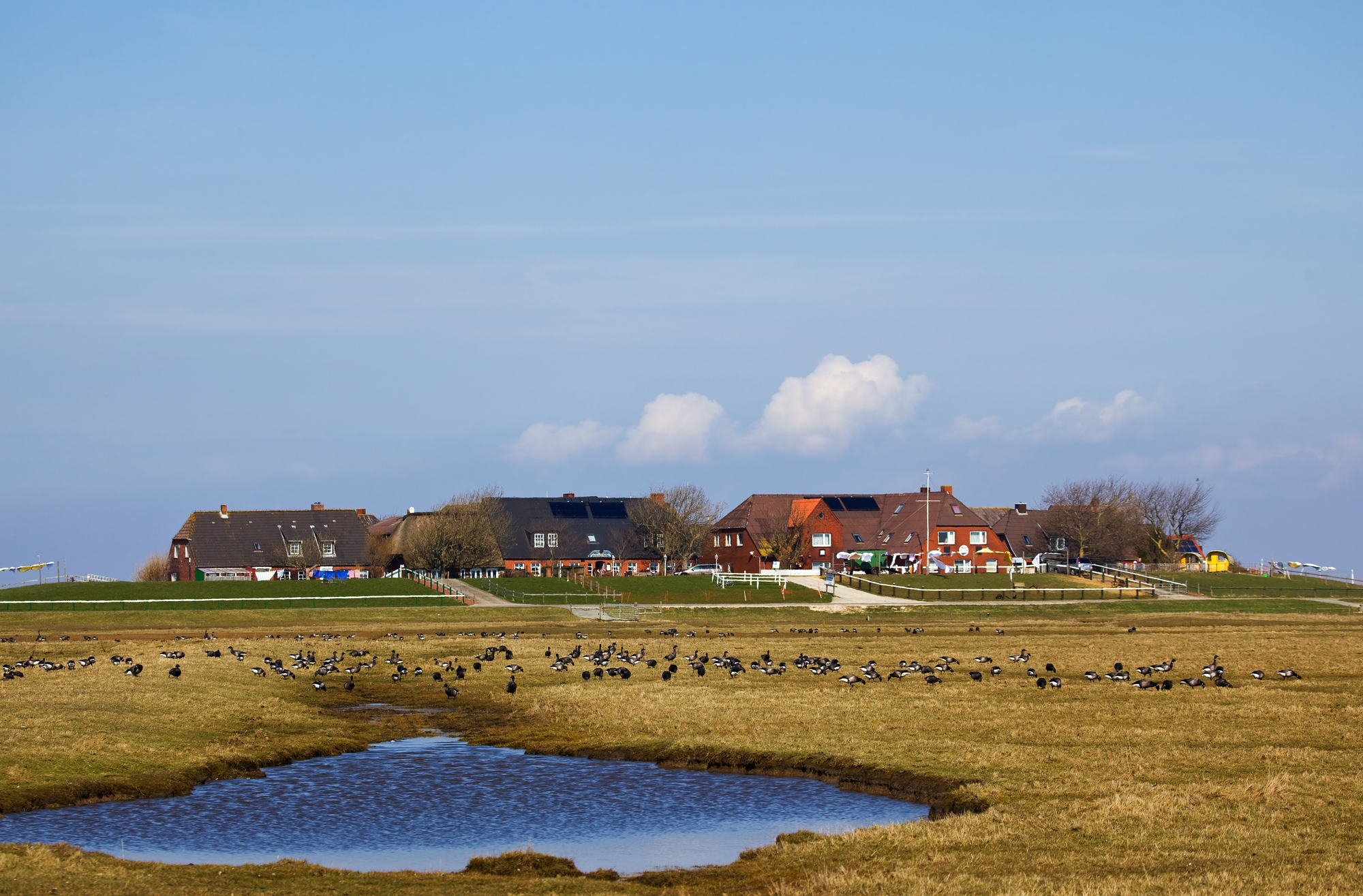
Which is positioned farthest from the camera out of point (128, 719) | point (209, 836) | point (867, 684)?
point (867, 684)

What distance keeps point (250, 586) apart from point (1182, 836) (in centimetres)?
9283

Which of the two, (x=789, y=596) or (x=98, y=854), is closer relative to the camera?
(x=98, y=854)

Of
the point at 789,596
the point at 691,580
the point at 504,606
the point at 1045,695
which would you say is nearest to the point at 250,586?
the point at 504,606

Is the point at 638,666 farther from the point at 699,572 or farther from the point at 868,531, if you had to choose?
the point at 868,531

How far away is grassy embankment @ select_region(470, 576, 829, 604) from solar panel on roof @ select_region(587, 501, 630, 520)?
38945 millimetres

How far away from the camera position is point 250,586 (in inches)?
3984

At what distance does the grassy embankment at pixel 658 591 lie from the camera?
97.0 meters

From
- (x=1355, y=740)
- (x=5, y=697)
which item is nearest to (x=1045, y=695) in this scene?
(x=1355, y=740)

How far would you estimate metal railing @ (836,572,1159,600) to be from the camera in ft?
316

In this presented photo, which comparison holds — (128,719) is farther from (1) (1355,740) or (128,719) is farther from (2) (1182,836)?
(1) (1355,740)

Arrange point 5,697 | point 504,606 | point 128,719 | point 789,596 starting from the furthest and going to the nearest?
1. point 789,596
2. point 504,606
3. point 5,697
4. point 128,719

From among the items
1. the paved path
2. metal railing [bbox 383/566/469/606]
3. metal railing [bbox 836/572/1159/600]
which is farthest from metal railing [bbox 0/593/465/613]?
metal railing [bbox 836/572/1159/600]

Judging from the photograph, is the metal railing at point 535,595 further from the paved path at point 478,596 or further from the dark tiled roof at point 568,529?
the dark tiled roof at point 568,529

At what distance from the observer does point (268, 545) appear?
13488cm
